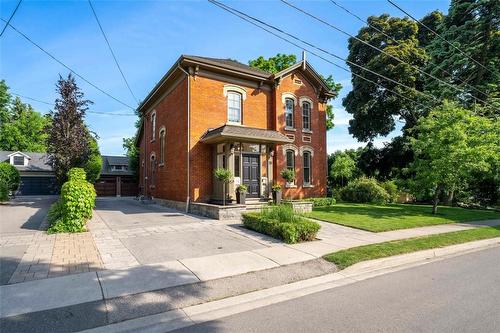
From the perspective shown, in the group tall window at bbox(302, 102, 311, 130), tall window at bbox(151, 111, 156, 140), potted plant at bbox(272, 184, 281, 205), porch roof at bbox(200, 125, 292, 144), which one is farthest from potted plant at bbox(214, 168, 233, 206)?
tall window at bbox(151, 111, 156, 140)

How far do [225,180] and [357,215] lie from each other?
22.1 feet

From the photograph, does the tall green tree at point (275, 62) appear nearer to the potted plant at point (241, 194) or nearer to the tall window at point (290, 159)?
the tall window at point (290, 159)

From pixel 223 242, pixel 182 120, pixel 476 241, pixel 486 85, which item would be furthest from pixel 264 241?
pixel 486 85

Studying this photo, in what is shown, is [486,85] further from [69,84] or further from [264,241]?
[69,84]

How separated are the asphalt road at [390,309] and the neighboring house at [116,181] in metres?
38.5

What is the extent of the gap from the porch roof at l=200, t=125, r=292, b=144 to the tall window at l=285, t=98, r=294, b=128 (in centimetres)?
302

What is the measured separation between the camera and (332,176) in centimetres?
4097

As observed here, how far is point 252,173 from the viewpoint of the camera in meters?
16.6

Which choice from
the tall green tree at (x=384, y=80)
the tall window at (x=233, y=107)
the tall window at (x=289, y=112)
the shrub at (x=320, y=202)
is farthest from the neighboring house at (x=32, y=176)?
the tall green tree at (x=384, y=80)

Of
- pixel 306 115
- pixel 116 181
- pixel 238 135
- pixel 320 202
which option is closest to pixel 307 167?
pixel 320 202

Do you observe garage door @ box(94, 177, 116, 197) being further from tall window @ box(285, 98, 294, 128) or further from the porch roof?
tall window @ box(285, 98, 294, 128)

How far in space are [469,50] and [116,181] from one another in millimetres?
40085

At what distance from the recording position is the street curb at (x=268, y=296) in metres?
4.29

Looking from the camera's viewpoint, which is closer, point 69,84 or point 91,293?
point 91,293
